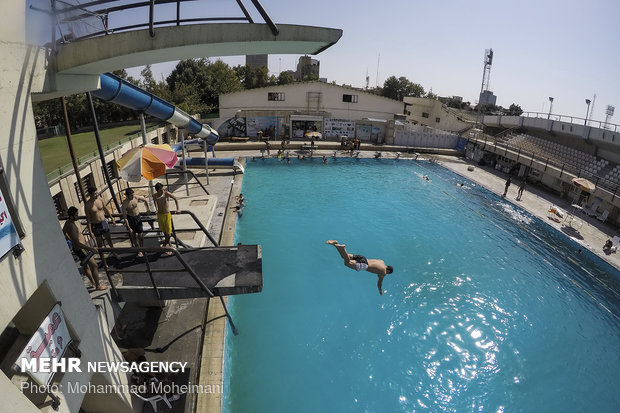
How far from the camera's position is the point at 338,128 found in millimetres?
33969

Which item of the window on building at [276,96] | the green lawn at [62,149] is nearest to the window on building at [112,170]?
the green lawn at [62,149]

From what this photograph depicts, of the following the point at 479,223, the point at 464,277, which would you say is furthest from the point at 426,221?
the point at 464,277

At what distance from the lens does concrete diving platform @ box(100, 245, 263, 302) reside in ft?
19.9

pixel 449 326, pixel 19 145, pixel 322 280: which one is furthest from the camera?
pixel 322 280

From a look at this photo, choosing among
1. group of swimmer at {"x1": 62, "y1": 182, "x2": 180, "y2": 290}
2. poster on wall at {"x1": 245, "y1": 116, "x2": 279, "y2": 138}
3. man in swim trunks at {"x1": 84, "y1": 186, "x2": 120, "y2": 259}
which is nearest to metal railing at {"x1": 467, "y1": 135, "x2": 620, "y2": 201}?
poster on wall at {"x1": 245, "y1": 116, "x2": 279, "y2": 138}

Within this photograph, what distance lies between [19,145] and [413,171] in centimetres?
2712

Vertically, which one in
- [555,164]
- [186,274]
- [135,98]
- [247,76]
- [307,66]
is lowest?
[186,274]

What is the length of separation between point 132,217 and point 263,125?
2637cm

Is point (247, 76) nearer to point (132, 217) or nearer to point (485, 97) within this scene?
point (485, 97)

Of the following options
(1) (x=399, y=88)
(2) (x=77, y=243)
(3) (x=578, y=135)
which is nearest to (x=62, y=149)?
(2) (x=77, y=243)

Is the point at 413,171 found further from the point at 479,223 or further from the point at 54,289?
the point at 54,289

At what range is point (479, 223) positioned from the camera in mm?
18203

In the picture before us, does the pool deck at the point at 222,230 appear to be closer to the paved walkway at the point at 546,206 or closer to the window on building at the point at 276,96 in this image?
the paved walkway at the point at 546,206

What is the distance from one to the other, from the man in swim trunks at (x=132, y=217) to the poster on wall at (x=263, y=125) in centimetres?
2595
